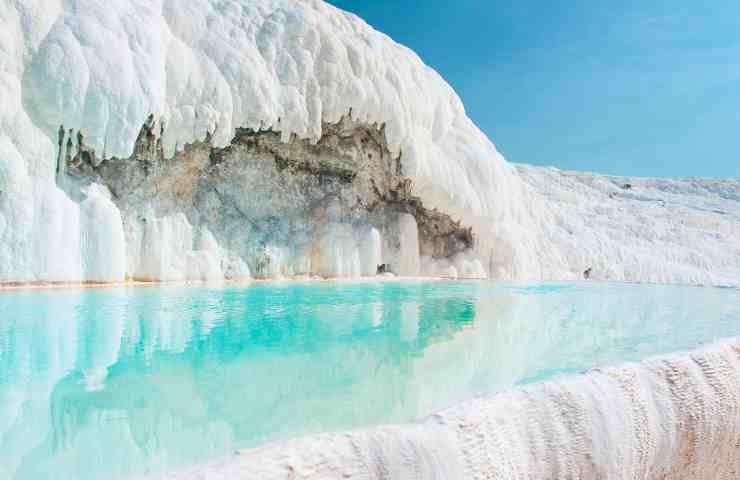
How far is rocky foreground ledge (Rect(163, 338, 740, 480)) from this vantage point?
6.27 ft

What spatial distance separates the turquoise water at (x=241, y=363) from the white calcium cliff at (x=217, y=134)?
6.10ft

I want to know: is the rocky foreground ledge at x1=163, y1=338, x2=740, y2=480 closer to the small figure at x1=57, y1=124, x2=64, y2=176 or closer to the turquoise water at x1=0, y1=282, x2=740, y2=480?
the turquoise water at x1=0, y1=282, x2=740, y2=480

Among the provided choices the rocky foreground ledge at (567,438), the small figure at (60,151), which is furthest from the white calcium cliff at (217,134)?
the rocky foreground ledge at (567,438)

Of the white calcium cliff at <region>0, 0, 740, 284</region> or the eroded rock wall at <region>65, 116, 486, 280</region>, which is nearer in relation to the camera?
the white calcium cliff at <region>0, 0, 740, 284</region>

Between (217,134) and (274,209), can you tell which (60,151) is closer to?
(217,134)

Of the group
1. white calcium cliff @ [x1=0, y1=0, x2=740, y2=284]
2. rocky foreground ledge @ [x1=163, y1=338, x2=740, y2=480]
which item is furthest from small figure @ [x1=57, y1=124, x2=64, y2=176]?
rocky foreground ledge @ [x1=163, y1=338, x2=740, y2=480]

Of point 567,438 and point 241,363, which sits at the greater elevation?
point 241,363

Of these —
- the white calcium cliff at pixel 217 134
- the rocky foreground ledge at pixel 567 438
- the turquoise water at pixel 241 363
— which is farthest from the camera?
the white calcium cliff at pixel 217 134

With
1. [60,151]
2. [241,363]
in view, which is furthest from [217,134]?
[241,363]

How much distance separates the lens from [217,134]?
1032 cm

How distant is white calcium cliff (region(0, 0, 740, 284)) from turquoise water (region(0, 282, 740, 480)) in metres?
1.86

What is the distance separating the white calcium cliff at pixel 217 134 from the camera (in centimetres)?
834

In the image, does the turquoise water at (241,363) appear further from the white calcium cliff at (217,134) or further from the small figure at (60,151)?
the small figure at (60,151)

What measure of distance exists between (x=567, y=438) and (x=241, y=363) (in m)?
2.08
